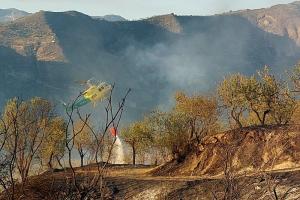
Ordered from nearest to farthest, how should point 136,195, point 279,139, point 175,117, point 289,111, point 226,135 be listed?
point 136,195 → point 279,139 → point 226,135 → point 175,117 → point 289,111

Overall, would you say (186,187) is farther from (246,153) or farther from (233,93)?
(233,93)

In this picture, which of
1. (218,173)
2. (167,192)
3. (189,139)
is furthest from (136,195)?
(189,139)

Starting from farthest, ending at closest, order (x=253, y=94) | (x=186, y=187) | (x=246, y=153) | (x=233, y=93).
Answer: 1. (x=233, y=93)
2. (x=253, y=94)
3. (x=246, y=153)
4. (x=186, y=187)

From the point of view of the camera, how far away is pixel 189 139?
170 ft

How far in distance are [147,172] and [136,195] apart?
15.3 metres

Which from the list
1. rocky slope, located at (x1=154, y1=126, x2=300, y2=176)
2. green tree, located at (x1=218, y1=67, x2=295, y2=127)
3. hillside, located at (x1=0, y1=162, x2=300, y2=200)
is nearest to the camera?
hillside, located at (x1=0, y1=162, x2=300, y2=200)

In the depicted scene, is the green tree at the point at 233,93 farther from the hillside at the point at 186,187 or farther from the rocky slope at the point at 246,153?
the hillside at the point at 186,187

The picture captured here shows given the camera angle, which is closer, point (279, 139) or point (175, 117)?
point (279, 139)

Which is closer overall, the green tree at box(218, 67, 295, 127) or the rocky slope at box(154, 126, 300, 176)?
the rocky slope at box(154, 126, 300, 176)

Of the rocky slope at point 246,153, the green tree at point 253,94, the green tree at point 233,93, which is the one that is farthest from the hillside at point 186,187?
the green tree at point 253,94

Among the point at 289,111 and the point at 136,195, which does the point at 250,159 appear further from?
the point at 289,111

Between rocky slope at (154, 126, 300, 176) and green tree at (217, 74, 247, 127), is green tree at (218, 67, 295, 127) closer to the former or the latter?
green tree at (217, 74, 247, 127)

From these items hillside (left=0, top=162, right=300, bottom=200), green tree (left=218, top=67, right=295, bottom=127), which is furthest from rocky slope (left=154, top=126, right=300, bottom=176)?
green tree (left=218, top=67, right=295, bottom=127)

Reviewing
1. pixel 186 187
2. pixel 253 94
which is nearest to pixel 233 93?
pixel 253 94
